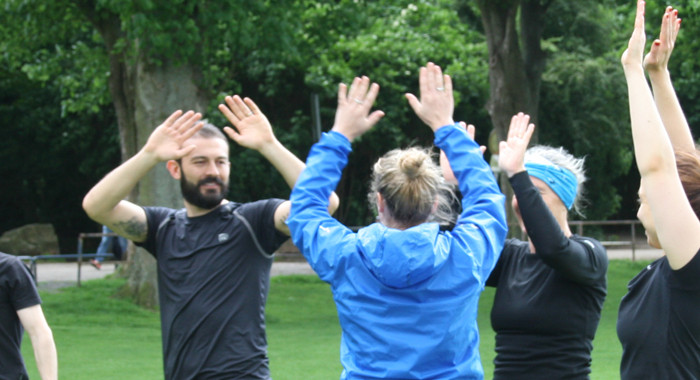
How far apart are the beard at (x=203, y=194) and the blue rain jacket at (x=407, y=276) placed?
150cm

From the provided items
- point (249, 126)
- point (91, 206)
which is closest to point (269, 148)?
point (249, 126)

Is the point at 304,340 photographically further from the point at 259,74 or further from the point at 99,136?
the point at 99,136

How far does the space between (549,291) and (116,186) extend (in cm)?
218

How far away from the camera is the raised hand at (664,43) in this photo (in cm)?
380

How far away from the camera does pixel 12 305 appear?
184 inches

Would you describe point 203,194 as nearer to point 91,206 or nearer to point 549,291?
point 91,206

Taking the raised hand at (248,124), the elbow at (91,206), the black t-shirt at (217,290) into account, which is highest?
the raised hand at (248,124)

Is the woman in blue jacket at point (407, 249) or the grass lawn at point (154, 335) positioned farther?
the grass lawn at point (154, 335)

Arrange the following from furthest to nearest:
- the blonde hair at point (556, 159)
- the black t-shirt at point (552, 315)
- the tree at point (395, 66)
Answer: the tree at point (395, 66), the blonde hair at point (556, 159), the black t-shirt at point (552, 315)

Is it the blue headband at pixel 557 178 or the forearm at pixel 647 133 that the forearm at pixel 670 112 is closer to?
the blue headband at pixel 557 178

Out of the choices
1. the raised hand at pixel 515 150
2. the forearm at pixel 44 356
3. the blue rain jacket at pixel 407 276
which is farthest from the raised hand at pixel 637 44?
the forearm at pixel 44 356

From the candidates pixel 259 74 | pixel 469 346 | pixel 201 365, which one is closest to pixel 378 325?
pixel 469 346

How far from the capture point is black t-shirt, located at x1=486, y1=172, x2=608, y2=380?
4.06 meters

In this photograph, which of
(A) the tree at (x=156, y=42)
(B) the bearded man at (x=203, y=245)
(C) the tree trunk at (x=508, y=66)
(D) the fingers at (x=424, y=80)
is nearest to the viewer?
(D) the fingers at (x=424, y=80)
